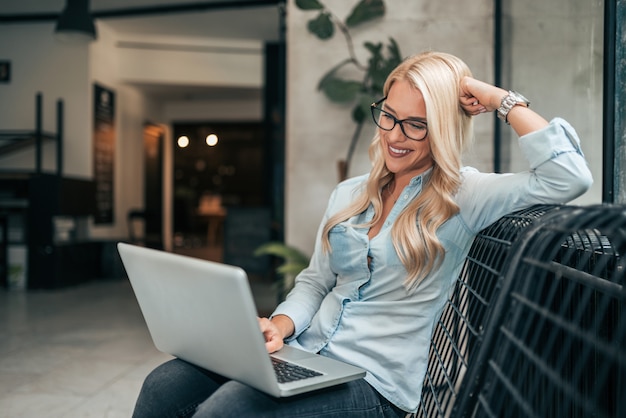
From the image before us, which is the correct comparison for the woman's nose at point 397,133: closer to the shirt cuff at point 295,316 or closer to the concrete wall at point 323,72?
the shirt cuff at point 295,316

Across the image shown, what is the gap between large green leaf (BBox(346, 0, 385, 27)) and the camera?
3613 millimetres

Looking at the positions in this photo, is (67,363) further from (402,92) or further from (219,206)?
(219,206)

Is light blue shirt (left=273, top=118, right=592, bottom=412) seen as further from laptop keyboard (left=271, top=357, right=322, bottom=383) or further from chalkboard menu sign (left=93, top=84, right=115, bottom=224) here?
chalkboard menu sign (left=93, top=84, right=115, bottom=224)

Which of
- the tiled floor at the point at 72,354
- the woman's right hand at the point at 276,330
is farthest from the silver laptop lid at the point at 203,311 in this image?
the tiled floor at the point at 72,354

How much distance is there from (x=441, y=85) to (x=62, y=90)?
7.41 meters

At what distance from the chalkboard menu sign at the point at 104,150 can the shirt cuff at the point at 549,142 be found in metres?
7.20

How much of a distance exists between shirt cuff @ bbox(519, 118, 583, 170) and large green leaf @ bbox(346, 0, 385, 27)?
255 cm

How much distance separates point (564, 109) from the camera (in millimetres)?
2459

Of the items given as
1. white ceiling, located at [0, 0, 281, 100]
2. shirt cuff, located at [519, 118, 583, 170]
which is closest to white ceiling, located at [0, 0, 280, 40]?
white ceiling, located at [0, 0, 281, 100]

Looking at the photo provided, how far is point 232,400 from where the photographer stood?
1062 mm

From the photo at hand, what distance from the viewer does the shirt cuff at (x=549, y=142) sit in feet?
4.03

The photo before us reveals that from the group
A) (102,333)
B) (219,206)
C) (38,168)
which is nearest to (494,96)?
(102,333)

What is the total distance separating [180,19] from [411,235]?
24.3ft

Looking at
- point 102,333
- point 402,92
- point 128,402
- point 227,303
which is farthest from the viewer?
point 102,333
